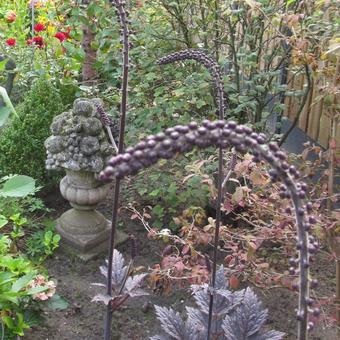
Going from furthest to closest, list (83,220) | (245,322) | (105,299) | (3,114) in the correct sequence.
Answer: (83,220) → (3,114) → (245,322) → (105,299)

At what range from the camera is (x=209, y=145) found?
0.99 m

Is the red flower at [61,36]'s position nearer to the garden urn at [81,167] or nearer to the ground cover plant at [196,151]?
the ground cover plant at [196,151]

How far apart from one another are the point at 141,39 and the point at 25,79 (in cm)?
152

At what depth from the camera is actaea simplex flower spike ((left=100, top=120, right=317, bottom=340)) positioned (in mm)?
928

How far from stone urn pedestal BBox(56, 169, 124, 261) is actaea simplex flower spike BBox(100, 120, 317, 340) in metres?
2.54

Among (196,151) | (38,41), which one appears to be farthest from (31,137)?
(38,41)

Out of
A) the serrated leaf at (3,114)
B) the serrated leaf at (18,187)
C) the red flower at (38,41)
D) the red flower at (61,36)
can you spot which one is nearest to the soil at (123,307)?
the serrated leaf at (18,187)

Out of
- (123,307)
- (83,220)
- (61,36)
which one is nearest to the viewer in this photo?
(123,307)

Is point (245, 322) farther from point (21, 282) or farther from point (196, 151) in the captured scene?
point (196, 151)

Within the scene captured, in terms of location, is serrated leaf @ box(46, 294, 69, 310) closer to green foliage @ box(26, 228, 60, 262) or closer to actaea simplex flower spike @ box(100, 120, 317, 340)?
green foliage @ box(26, 228, 60, 262)

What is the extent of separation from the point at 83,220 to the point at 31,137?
0.80 m

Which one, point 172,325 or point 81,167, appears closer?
point 172,325

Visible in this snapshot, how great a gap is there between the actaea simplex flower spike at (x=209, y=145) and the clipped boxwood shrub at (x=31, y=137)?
311cm

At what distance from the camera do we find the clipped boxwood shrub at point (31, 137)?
13.0 ft
